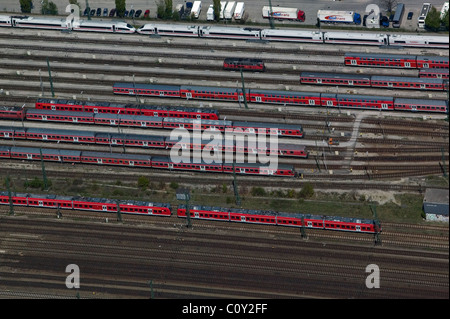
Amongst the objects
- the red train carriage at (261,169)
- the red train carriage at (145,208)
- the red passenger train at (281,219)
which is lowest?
the red passenger train at (281,219)

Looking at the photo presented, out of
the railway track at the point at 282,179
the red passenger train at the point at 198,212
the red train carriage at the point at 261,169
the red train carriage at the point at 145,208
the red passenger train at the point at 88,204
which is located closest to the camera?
the red passenger train at the point at 198,212

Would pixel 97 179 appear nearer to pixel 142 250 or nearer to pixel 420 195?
pixel 142 250

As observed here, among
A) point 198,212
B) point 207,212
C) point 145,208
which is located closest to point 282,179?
point 207,212

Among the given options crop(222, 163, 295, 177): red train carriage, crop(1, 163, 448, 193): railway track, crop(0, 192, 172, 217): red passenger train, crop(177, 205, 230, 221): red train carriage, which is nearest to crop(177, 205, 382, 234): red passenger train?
crop(177, 205, 230, 221): red train carriage

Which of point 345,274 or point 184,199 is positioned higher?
point 184,199

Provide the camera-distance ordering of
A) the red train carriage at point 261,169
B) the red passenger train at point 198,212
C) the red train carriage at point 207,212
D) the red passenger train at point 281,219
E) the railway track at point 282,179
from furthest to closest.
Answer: the red train carriage at point 261,169 → the railway track at point 282,179 → the red train carriage at point 207,212 → the red passenger train at point 198,212 → the red passenger train at point 281,219

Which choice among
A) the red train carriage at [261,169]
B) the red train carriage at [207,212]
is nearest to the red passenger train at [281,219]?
the red train carriage at [207,212]

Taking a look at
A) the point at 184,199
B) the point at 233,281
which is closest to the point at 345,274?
the point at 233,281

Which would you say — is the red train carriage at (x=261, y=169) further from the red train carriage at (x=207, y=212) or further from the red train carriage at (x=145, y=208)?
the red train carriage at (x=145, y=208)
